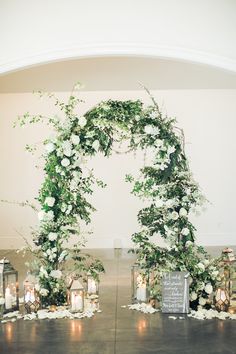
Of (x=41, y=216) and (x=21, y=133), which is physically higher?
(x=21, y=133)

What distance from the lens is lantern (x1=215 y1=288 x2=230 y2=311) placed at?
4.65 metres

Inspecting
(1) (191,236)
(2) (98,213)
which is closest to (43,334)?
(1) (191,236)

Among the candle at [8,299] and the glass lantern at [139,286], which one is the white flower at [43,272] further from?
the glass lantern at [139,286]

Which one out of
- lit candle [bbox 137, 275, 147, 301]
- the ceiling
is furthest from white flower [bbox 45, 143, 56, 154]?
the ceiling

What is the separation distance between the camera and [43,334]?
163 inches

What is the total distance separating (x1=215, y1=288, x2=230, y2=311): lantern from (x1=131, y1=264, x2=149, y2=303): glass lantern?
28.7 inches

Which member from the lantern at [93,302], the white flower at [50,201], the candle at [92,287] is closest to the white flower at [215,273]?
the lantern at [93,302]

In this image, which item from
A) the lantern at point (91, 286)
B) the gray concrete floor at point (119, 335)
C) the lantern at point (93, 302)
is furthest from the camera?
the lantern at point (91, 286)

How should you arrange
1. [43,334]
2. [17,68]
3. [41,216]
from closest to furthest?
[43,334] < [17,68] < [41,216]

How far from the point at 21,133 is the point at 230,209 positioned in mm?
4183

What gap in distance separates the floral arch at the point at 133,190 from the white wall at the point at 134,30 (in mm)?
556

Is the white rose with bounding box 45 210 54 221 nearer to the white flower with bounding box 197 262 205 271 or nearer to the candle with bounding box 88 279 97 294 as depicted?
the candle with bounding box 88 279 97 294

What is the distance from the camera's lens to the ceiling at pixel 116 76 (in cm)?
720

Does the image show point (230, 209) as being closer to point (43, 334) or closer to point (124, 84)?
point (124, 84)
